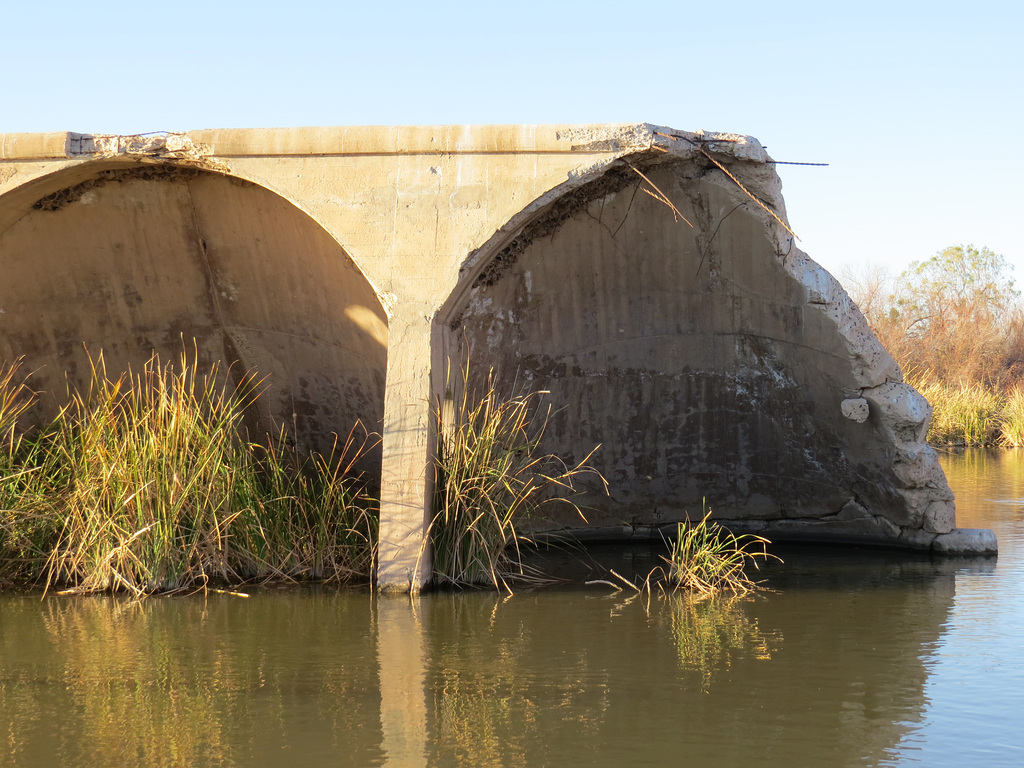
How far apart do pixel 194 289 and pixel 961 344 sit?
1619 cm

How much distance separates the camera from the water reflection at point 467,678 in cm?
302

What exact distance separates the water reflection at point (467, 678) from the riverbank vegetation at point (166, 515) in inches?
10.9

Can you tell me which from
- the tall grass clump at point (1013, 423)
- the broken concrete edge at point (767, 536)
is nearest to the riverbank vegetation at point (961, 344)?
the tall grass clump at point (1013, 423)

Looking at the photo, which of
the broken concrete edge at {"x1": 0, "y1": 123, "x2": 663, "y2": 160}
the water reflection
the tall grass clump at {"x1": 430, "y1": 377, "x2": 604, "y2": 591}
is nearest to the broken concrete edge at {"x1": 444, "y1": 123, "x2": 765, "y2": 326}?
the broken concrete edge at {"x1": 0, "y1": 123, "x2": 663, "y2": 160}

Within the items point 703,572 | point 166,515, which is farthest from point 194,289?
point 703,572

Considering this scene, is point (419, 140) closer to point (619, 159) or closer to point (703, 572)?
point (619, 159)

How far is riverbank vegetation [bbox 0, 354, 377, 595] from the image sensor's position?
5.12 m

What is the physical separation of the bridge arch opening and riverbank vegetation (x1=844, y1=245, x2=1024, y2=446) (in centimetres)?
775

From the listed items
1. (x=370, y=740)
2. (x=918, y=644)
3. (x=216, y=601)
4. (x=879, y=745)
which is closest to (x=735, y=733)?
(x=879, y=745)

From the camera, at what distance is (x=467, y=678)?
146 inches

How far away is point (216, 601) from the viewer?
499 cm

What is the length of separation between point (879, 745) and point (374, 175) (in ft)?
11.8

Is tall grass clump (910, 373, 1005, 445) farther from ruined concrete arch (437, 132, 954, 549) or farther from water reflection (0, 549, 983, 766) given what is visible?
water reflection (0, 549, 983, 766)

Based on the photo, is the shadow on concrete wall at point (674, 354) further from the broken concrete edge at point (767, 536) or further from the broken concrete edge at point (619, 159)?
the broken concrete edge at point (619, 159)
